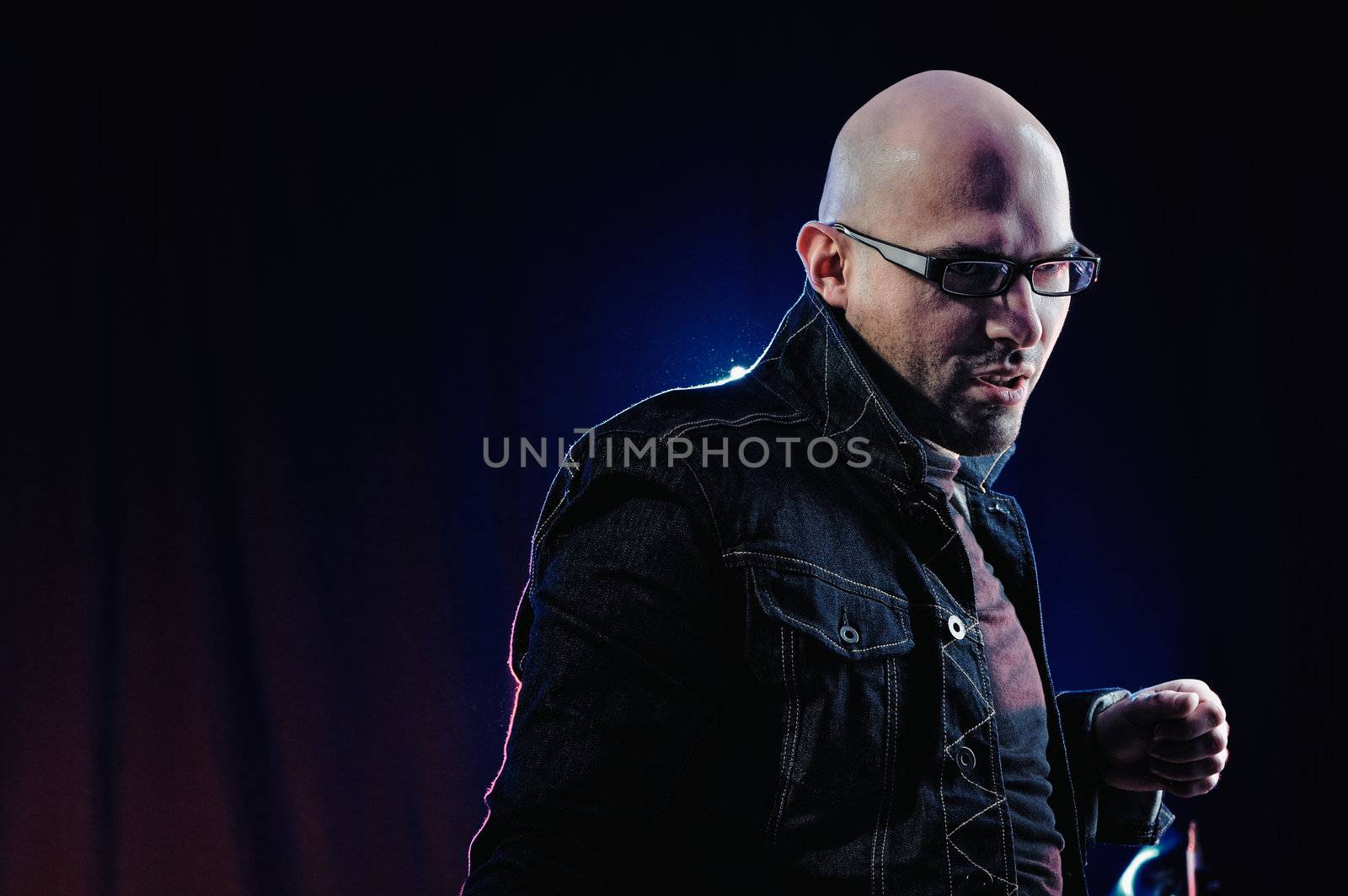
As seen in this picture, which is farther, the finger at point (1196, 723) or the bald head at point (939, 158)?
the finger at point (1196, 723)

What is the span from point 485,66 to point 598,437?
1909mm

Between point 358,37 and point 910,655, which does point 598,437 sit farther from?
point 358,37

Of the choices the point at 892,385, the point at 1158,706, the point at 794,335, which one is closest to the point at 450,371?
the point at 794,335

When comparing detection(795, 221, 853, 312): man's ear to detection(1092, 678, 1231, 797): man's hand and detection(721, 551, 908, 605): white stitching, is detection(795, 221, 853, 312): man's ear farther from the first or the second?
detection(1092, 678, 1231, 797): man's hand

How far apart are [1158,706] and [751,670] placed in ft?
2.02

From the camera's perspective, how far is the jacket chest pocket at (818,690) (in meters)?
0.90

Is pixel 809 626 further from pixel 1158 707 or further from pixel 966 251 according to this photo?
pixel 1158 707

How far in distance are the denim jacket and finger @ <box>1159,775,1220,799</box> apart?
384 mm

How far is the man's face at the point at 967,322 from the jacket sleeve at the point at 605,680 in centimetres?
33

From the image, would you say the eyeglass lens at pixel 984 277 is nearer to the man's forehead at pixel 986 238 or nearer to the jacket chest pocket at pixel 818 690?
the man's forehead at pixel 986 238

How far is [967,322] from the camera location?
3.53ft

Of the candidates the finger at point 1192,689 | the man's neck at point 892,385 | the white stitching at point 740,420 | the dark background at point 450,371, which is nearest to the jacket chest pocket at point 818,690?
the white stitching at point 740,420

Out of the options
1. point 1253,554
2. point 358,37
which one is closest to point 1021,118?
point 358,37

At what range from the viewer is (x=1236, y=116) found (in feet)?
9.89
